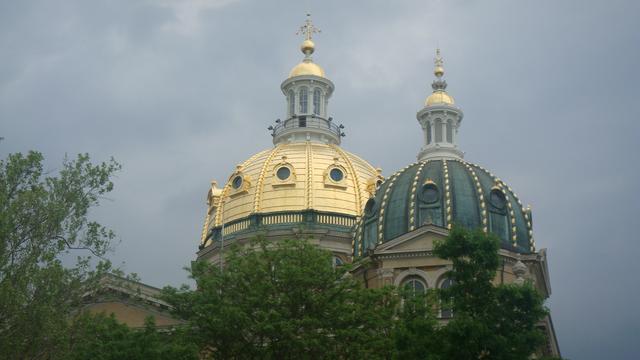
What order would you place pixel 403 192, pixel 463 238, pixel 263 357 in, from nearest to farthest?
pixel 463 238
pixel 263 357
pixel 403 192

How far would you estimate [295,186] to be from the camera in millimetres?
75750

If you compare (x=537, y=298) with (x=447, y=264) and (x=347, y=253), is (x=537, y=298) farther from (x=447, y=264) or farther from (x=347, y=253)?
(x=347, y=253)

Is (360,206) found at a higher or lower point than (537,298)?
higher

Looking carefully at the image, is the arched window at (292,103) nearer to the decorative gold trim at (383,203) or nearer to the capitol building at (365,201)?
the capitol building at (365,201)

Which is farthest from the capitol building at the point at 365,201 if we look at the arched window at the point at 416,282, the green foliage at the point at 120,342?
the green foliage at the point at 120,342

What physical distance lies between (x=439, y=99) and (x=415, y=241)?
16.7 metres

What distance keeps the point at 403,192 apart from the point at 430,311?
60.0ft

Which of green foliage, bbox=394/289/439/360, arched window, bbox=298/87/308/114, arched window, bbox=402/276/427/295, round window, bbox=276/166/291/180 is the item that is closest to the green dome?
arched window, bbox=402/276/427/295

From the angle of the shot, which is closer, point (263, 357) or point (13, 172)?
point (13, 172)

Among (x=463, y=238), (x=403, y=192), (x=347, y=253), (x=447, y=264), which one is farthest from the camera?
(x=347, y=253)

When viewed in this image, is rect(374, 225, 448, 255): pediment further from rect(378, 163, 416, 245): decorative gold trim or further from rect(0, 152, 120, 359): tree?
rect(0, 152, 120, 359): tree

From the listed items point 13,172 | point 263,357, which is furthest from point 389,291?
point 13,172

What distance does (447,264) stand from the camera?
5628 cm

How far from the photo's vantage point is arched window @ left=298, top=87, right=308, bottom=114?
85375 millimetres
